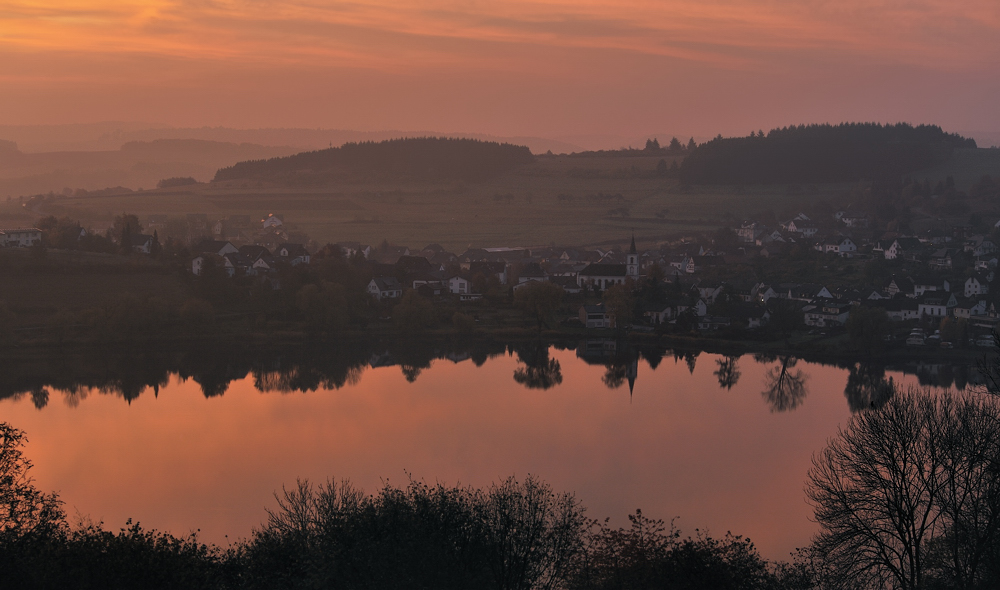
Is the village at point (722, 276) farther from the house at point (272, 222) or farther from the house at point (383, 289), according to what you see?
the house at point (272, 222)

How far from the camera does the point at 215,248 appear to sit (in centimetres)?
2983

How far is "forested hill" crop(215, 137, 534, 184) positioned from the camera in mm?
56594

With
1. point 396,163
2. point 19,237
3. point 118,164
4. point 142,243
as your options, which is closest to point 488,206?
point 396,163

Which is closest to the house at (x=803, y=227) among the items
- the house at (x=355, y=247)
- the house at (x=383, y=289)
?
the house at (x=355, y=247)

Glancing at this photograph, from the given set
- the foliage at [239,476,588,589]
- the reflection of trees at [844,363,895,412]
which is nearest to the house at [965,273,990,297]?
the reflection of trees at [844,363,895,412]

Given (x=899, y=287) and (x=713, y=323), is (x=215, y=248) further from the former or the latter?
(x=899, y=287)

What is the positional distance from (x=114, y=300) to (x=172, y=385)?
590cm

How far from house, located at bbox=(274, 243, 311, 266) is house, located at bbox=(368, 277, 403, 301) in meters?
4.96

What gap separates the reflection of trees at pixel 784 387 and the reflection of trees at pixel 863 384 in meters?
0.82

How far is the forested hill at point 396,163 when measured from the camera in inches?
2228

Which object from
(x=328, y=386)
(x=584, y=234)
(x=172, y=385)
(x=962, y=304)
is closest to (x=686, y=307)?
(x=962, y=304)

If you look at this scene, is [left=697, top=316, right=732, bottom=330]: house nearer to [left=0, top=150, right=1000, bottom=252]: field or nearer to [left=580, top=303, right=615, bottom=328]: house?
[left=580, top=303, right=615, bottom=328]: house

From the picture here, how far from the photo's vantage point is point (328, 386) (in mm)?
17625

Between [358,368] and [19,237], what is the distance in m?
14.0
